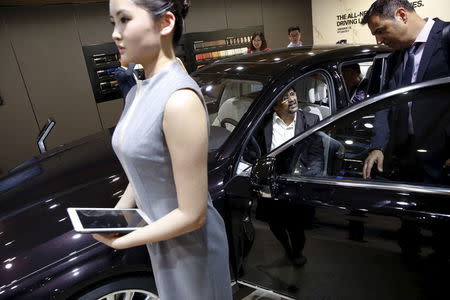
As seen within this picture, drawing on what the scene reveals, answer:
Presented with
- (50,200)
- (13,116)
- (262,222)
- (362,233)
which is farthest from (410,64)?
(13,116)

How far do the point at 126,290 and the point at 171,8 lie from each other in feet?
3.61

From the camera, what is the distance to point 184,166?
71 cm

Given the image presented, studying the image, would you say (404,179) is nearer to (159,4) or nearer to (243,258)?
(243,258)

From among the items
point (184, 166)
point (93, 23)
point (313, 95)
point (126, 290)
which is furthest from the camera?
point (93, 23)

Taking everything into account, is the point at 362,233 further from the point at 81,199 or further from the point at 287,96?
the point at 81,199

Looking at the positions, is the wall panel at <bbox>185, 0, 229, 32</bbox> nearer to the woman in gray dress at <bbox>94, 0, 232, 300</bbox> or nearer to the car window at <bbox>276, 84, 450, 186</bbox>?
the car window at <bbox>276, 84, 450, 186</bbox>

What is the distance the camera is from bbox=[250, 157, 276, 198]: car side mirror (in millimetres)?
1312

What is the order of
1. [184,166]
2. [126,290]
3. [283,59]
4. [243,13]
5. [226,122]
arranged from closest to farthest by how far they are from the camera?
[184,166] → [126,290] → [226,122] → [283,59] → [243,13]

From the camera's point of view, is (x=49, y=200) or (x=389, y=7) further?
(x=389, y=7)

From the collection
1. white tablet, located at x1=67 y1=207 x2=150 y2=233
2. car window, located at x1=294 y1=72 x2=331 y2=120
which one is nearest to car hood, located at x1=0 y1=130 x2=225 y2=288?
white tablet, located at x1=67 y1=207 x2=150 y2=233

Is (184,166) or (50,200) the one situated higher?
(184,166)

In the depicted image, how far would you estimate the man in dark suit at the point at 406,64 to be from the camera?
132 cm

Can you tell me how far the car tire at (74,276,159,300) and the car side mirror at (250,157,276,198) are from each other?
57 centimetres

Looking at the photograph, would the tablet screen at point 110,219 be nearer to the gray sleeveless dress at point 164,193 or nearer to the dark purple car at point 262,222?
the gray sleeveless dress at point 164,193
